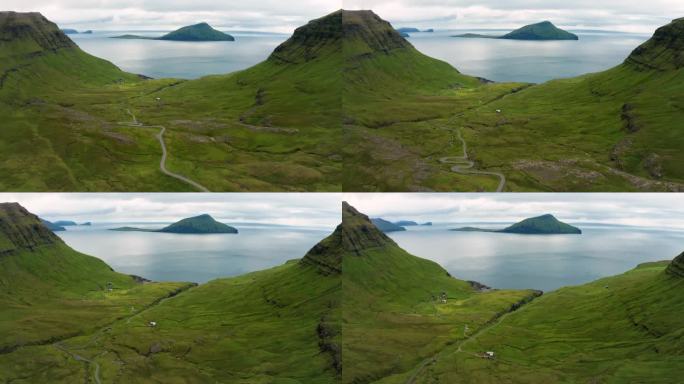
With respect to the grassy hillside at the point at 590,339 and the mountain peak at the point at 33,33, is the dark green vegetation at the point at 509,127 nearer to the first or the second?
the grassy hillside at the point at 590,339

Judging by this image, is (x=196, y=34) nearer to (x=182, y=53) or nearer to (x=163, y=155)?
(x=182, y=53)

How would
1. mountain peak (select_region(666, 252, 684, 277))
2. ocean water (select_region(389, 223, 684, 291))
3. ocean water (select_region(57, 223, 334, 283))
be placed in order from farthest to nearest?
1. mountain peak (select_region(666, 252, 684, 277))
2. ocean water (select_region(57, 223, 334, 283))
3. ocean water (select_region(389, 223, 684, 291))

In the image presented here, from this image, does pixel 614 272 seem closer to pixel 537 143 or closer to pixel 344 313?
pixel 537 143

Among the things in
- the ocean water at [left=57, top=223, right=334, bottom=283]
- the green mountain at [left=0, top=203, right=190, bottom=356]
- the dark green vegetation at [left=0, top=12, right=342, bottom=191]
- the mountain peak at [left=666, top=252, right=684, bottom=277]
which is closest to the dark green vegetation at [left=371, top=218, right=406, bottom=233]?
the ocean water at [left=57, top=223, right=334, bottom=283]

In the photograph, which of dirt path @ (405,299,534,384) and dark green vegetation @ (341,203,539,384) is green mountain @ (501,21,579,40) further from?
dirt path @ (405,299,534,384)

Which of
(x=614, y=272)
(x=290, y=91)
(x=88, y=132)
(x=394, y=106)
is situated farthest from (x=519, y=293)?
(x=88, y=132)

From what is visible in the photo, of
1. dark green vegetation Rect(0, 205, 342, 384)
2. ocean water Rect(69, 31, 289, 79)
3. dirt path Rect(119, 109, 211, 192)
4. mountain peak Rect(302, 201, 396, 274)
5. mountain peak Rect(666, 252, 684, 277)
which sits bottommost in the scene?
dark green vegetation Rect(0, 205, 342, 384)

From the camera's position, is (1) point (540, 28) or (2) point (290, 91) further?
(2) point (290, 91)

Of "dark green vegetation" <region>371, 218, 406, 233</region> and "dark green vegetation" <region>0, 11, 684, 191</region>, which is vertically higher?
"dark green vegetation" <region>0, 11, 684, 191</region>
